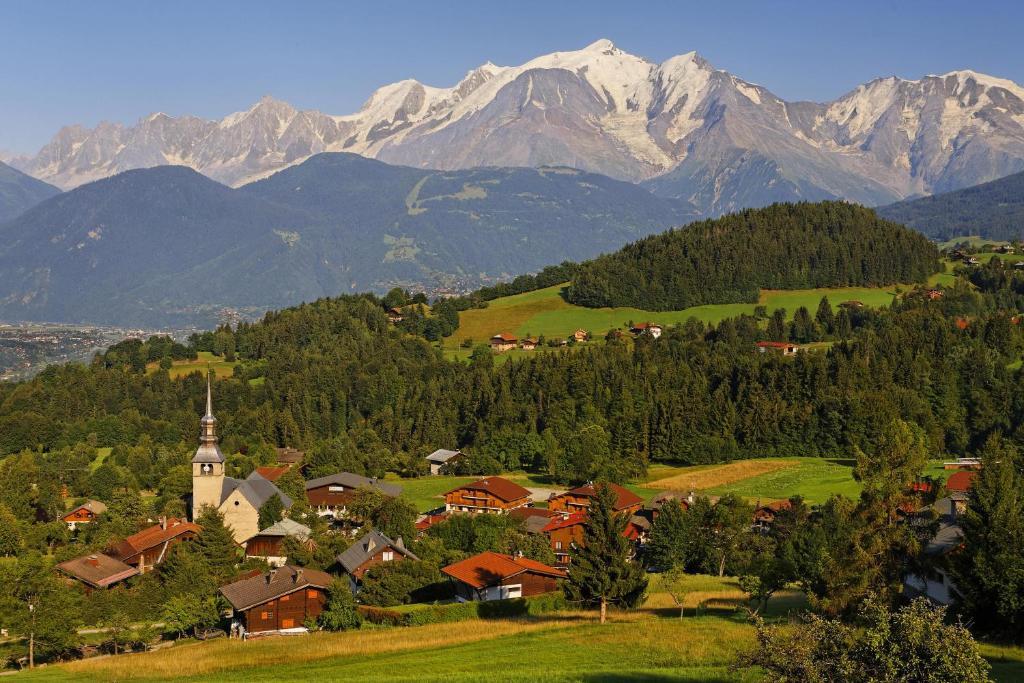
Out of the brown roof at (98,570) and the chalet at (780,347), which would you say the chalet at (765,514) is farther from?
the chalet at (780,347)

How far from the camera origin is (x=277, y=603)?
208 feet

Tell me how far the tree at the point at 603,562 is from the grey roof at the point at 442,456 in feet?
252

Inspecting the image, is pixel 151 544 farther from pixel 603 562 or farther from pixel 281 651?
pixel 603 562

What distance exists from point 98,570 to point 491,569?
2879 centimetres

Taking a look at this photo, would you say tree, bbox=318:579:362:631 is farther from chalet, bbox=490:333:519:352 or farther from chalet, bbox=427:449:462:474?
chalet, bbox=490:333:519:352

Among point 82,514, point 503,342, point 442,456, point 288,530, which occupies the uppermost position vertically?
point 503,342

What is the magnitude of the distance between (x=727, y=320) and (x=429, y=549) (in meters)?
112

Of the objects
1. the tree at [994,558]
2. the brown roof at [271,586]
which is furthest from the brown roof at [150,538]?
the tree at [994,558]

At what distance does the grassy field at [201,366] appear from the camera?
180m

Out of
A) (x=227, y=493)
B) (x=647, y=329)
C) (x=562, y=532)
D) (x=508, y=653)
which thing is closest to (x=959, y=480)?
(x=562, y=532)

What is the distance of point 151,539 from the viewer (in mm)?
82938

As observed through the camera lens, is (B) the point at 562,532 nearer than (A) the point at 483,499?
Yes

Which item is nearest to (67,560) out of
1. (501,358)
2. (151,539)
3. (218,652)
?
(151,539)

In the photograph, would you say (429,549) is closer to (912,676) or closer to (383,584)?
(383,584)
